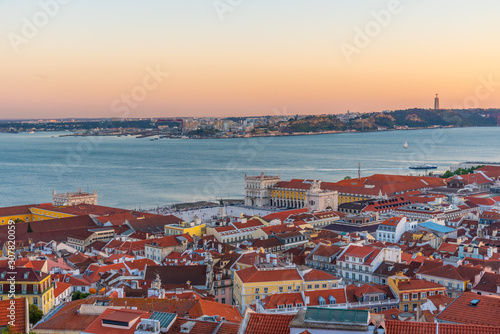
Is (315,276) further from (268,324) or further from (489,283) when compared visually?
(268,324)

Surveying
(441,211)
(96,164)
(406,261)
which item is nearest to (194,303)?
(406,261)

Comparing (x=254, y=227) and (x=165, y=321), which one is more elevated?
(x=165, y=321)

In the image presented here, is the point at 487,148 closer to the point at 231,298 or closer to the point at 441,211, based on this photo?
the point at 441,211

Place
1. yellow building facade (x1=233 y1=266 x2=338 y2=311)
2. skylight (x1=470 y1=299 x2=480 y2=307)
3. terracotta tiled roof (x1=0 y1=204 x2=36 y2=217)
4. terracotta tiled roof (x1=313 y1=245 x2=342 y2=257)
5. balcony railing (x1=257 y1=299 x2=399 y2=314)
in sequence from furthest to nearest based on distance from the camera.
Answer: terracotta tiled roof (x1=0 y1=204 x2=36 y2=217) < terracotta tiled roof (x1=313 y1=245 x2=342 y2=257) < yellow building facade (x1=233 y1=266 x2=338 y2=311) < balcony railing (x1=257 y1=299 x2=399 y2=314) < skylight (x1=470 y1=299 x2=480 y2=307)

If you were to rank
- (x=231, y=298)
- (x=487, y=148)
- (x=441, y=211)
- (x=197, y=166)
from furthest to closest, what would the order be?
1. (x=487, y=148)
2. (x=197, y=166)
3. (x=441, y=211)
4. (x=231, y=298)

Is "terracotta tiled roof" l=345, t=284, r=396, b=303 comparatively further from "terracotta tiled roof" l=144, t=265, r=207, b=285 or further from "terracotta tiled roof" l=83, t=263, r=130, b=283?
"terracotta tiled roof" l=83, t=263, r=130, b=283

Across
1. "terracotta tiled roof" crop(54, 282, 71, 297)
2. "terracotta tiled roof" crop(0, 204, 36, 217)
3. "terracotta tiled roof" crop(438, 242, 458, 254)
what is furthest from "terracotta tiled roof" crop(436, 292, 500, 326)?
"terracotta tiled roof" crop(0, 204, 36, 217)

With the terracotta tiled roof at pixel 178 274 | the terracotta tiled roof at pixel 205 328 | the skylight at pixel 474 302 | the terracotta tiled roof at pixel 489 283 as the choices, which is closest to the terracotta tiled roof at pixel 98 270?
the terracotta tiled roof at pixel 178 274
